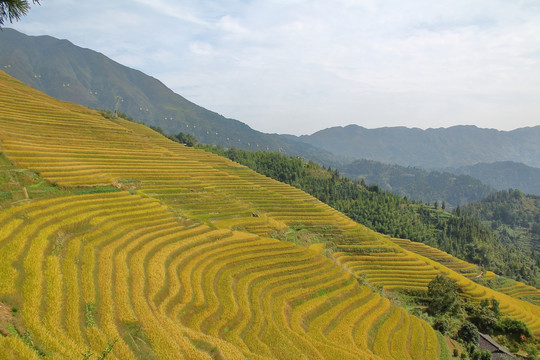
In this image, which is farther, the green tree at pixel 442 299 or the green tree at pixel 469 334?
the green tree at pixel 442 299

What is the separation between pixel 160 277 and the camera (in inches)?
685

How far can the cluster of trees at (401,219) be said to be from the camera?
310ft

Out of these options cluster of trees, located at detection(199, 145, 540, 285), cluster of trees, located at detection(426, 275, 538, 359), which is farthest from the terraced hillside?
cluster of trees, located at detection(199, 145, 540, 285)

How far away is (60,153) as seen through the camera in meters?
31.8

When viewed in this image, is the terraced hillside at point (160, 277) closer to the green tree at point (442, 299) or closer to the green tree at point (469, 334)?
the green tree at point (442, 299)

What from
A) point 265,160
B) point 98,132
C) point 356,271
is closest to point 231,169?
point 98,132

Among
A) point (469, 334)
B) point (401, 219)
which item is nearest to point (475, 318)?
point (469, 334)

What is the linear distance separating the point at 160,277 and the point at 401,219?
97.3 m

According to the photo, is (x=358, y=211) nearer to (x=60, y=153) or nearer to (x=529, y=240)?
(x=60, y=153)

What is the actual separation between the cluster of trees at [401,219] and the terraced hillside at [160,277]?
6264 centimetres

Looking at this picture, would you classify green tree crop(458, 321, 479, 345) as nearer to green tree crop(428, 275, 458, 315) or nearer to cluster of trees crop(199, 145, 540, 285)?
green tree crop(428, 275, 458, 315)

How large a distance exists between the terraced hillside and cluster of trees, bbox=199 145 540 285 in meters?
62.6

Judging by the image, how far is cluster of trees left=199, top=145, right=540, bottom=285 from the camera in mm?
94562

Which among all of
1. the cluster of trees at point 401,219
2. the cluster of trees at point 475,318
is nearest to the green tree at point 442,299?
the cluster of trees at point 475,318
